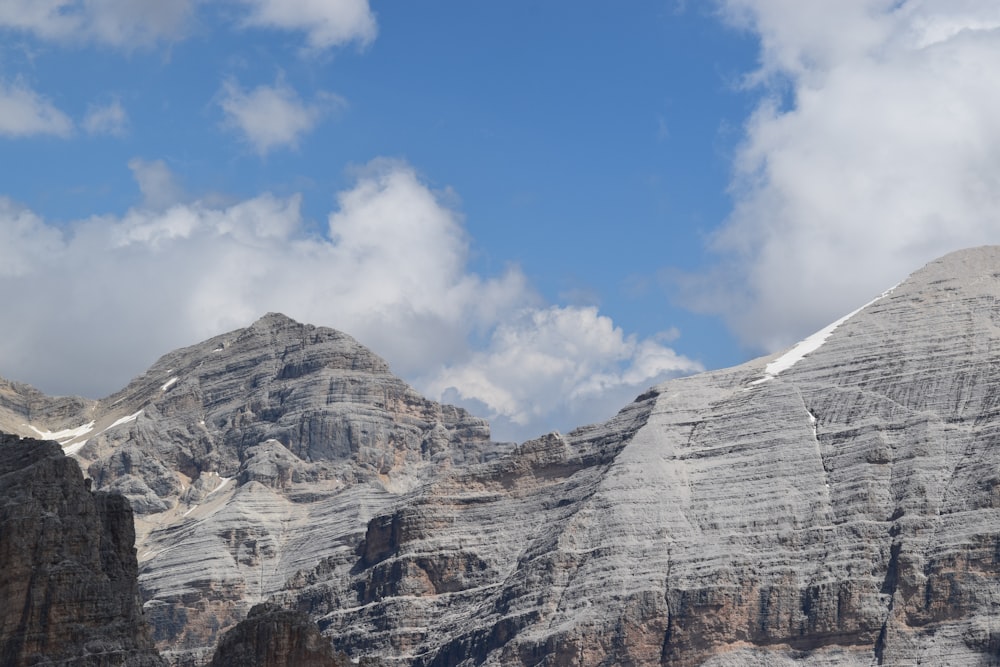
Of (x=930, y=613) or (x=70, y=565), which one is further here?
(x=930, y=613)

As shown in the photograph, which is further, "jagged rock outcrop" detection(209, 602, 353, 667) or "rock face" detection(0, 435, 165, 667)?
"jagged rock outcrop" detection(209, 602, 353, 667)

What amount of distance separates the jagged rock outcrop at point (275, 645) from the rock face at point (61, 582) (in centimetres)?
262

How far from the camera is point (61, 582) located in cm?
8000

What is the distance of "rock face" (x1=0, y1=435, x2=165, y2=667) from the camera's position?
258 ft

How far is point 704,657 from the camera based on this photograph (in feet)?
656

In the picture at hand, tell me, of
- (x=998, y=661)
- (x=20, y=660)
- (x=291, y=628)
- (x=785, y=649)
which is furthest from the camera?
(x=785, y=649)

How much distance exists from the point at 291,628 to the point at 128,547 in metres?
7.42

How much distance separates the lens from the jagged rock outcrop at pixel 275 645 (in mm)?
82188

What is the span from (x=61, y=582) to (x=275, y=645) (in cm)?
732

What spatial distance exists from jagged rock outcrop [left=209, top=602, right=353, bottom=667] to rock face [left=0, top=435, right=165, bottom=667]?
8.61ft

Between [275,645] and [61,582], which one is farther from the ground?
[61,582]

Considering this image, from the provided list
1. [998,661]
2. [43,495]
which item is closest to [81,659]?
[43,495]

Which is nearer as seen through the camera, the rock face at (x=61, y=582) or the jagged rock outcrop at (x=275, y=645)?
the rock face at (x=61, y=582)

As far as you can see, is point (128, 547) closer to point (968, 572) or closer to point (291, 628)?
point (291, 628)
